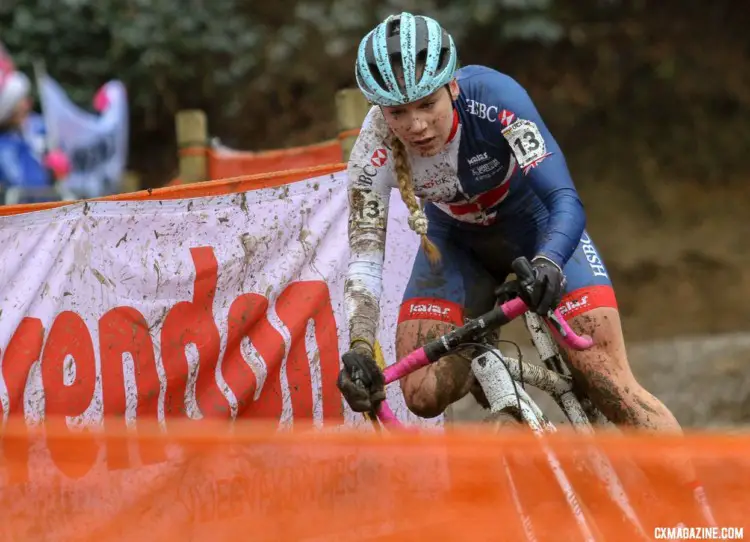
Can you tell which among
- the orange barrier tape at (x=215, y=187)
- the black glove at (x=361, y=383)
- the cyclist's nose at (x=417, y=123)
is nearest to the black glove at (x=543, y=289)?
the black glove at (x=361, y=383)

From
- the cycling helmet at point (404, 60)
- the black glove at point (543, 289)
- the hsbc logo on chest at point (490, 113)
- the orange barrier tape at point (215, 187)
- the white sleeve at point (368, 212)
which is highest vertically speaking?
the orange barrier tape at point (215, 187)

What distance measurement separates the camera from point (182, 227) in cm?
566

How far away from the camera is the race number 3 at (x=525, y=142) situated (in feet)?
14.1

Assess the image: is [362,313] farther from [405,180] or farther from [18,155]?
[18,155]

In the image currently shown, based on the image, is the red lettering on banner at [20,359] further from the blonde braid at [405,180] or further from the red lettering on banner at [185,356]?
the blonde braid at [405,180]

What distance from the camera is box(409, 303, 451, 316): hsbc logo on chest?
15.3ft

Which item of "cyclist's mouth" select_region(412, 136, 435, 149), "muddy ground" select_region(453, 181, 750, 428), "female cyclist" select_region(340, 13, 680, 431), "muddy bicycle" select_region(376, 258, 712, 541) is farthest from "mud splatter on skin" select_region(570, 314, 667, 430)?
"muddy ground" select_region(453, 181, 750, 428)

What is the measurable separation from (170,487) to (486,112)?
206 cm

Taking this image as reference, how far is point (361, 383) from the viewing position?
3.98 meters

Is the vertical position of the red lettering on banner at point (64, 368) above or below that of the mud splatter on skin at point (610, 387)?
above

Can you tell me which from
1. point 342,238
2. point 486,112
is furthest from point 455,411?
point 486,112

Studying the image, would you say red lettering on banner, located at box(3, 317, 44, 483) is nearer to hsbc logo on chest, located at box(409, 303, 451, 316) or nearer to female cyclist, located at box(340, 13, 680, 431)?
female cyclist, located at box(340, 13, 680, 431)
